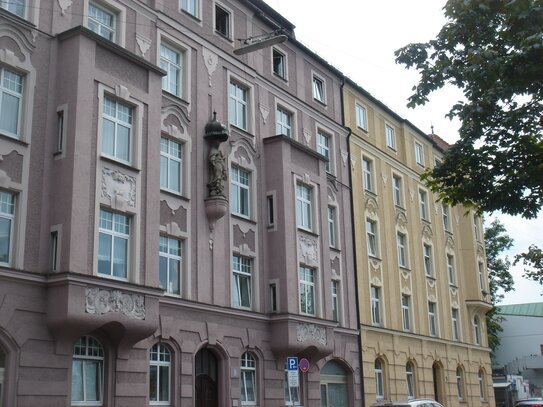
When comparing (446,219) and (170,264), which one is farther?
(446,219)

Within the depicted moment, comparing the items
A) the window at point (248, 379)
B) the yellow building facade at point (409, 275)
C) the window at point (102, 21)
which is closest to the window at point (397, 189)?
the yellow building facade at point (409, 275)

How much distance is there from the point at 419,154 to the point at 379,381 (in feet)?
48.0

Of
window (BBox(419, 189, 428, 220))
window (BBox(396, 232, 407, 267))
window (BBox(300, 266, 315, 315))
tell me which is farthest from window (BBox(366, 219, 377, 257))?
window (BBox(300, 266, 315, 315))

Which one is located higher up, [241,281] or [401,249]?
[401,249]

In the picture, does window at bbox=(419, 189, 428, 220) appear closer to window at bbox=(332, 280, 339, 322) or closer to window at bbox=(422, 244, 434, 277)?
window at bbox=(422, 244, 434, 277)

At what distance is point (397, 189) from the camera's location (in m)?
38.3

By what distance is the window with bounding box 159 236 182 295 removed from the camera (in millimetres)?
21156

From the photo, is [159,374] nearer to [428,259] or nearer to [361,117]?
[361,117]

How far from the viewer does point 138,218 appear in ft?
64.1

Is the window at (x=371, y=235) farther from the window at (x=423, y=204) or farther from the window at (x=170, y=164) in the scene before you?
the window at (x=170, y=164)

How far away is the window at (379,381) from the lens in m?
31.9

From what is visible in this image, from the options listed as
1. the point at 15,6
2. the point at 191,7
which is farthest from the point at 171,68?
the point at 15,6

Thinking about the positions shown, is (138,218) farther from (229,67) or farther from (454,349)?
(454,349)

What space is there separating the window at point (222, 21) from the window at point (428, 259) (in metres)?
18.2
